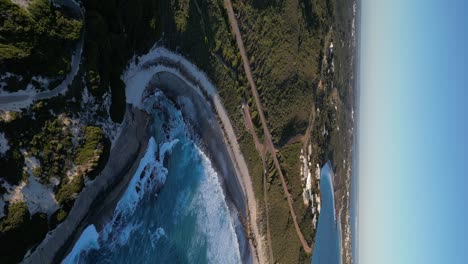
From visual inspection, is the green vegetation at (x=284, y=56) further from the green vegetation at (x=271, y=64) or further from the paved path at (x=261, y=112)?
the paved path at (x=261, y=112)

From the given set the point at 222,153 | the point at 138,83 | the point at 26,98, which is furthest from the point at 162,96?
the point at 26,98

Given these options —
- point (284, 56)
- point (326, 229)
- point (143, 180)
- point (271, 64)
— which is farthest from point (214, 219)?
point (326, 229)

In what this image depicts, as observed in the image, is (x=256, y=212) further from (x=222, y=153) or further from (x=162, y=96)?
(x=162, y=96)

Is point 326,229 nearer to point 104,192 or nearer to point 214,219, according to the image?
point 214,219

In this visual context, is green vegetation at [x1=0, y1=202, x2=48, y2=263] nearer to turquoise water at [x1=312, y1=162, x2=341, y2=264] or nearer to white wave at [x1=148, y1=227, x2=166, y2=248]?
white wave at [x1=148, y1=227, x2=166, y2=248]

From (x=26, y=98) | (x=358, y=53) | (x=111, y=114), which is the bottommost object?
(x=26, y=98)
